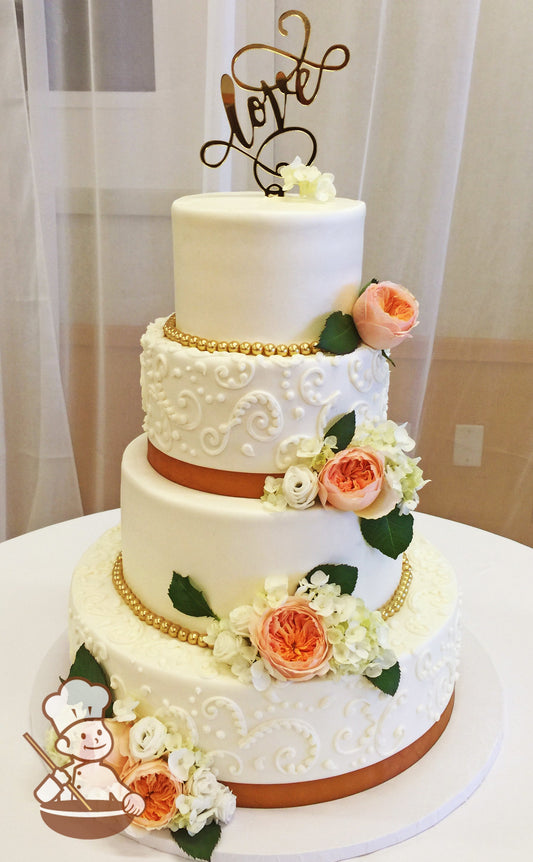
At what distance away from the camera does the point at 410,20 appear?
89.8 inches

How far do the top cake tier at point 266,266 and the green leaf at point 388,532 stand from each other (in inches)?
11.8

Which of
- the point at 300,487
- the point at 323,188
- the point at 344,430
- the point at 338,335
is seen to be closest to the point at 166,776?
the point at 300,487

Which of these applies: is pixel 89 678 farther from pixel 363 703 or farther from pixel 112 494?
pixel 112 494

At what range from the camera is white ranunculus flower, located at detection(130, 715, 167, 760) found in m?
1.22

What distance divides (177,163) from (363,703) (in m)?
1.74

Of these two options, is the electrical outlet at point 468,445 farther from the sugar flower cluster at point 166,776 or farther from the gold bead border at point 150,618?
the sugar flower cluster at point 166,776

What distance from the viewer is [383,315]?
1.24 meters

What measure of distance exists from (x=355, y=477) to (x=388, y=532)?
12 centimetres

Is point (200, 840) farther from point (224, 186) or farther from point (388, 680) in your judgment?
point (224, 186)

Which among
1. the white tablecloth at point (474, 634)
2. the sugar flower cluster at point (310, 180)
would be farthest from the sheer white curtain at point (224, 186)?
the sugar flower cluster at point (310, 180)

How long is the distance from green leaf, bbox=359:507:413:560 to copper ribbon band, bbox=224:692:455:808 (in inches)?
13.7

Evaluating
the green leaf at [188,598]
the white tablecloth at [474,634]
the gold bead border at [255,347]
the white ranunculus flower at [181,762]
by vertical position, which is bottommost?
the white tablecloth at [474,634]

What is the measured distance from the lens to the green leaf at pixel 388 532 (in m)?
1.27

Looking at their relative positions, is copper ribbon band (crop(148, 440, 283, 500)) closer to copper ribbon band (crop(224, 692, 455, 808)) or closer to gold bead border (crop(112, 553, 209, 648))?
gold bead border (crop(112, 553, 209, 648))
